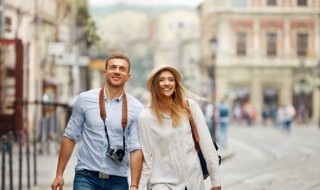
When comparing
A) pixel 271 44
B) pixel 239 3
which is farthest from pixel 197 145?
pixel 271 44

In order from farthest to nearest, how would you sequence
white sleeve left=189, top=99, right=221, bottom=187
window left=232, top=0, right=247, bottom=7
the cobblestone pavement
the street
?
window left=232, top=0, right=247, bottom=7 < the street < the cobblestone pavement < white sleeve left=189, top=99, right=221, bottom=187

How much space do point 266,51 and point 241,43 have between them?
2.13 meters

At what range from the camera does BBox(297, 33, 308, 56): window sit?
63469 mm

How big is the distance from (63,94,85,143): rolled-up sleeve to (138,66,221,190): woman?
0.45 meters

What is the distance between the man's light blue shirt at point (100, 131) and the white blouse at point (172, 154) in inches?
3.7

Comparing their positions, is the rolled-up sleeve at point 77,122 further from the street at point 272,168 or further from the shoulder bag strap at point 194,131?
the street at point 272,168

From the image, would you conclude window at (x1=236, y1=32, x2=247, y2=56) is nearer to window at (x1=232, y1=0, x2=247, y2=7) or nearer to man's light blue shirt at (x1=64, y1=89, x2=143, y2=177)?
window at (x1=232, y1=0, x2=247, y2=7)

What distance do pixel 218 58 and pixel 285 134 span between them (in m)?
25.1

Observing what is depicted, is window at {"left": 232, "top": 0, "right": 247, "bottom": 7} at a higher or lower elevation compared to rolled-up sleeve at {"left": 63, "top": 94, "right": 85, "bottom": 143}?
higher

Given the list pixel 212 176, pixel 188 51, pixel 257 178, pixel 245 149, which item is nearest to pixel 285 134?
pixel 245 149

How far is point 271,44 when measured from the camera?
210ft

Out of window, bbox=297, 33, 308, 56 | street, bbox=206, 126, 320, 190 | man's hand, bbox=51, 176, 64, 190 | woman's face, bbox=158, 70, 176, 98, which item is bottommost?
street, bbox=206, 126, 320, 190

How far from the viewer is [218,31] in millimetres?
63281

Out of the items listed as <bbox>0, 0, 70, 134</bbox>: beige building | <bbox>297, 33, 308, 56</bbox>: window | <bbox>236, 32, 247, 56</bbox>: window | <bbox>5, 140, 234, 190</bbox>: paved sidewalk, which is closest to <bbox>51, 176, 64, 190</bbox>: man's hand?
<bbox>5, 140, 234, 190</bbox>: paved sidewalk
